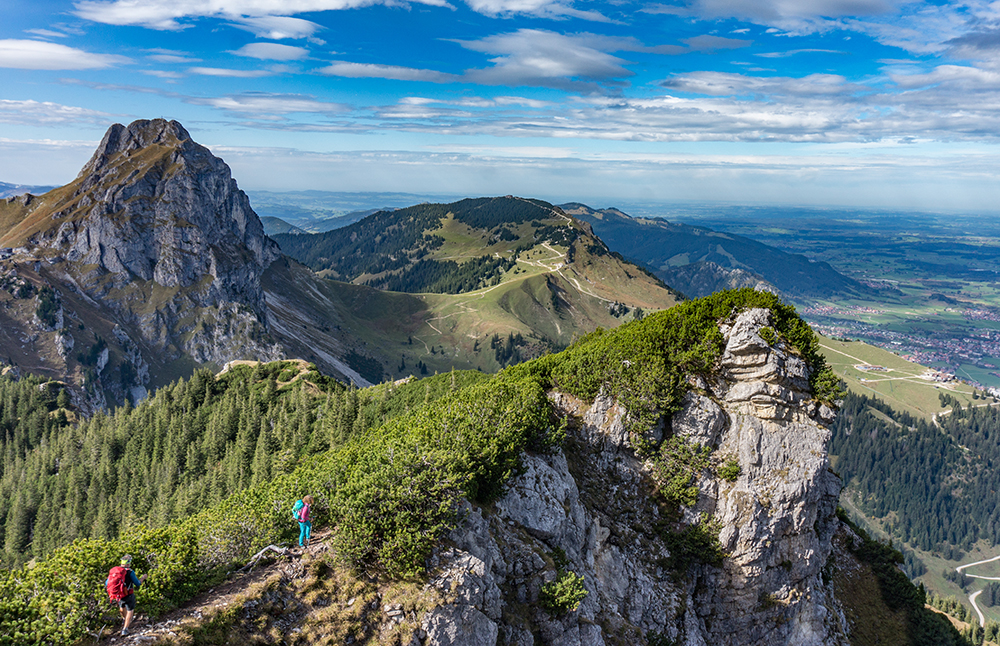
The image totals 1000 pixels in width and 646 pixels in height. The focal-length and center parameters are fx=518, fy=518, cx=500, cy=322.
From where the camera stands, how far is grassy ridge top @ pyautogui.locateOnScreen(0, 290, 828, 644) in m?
22.7

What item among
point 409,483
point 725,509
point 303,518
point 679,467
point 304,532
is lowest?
point 725,509

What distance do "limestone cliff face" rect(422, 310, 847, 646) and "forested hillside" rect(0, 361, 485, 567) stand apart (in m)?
41.6

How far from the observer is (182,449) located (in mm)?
101812

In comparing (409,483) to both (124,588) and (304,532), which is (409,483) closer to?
(304,532)

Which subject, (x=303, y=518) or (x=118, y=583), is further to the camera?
(x=303, y=518)

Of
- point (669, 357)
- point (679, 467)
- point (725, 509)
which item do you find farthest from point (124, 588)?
point (725, 509)

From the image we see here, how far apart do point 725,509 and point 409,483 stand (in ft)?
103

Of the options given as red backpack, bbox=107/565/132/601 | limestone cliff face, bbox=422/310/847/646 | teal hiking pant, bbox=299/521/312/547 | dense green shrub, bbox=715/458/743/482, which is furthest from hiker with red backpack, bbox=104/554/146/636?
dense green shrub, bbox=715/458/743/482

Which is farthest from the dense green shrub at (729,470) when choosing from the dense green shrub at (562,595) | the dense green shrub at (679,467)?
the dense green shrub at (562,595)

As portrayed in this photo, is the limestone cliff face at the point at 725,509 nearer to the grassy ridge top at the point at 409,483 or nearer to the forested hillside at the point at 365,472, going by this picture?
the forested hillside at the point at 365,472

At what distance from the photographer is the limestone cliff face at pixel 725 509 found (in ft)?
140

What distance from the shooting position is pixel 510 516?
3750 cm

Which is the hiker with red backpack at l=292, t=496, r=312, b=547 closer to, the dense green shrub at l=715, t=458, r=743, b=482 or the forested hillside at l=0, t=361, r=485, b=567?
the dense green shrub at l=715, t=458, r=743, b=482

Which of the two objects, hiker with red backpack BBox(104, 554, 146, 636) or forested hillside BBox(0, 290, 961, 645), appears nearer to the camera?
hiker with red backpack BBox(104, 554, 146, 636)
